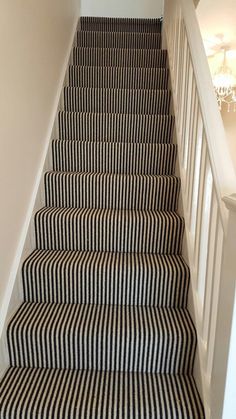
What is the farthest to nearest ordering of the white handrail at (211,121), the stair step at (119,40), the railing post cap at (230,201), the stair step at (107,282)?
the stair step at (119,40)
the stair step at (107,282)
the white handrail at (211,121)
the railing post cap at (230,201)

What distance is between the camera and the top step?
11.6 ft

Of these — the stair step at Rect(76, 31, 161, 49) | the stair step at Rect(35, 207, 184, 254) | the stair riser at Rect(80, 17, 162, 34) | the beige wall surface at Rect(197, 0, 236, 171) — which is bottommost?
the stair step at Rect(35, 207, 184, 254)

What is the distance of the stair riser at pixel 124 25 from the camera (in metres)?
3.55

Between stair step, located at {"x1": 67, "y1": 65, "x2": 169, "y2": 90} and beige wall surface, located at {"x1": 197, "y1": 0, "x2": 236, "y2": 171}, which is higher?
beige wall surface, located at {"x1": 197, "y1": 0, "x2": 236, "y2": 171}

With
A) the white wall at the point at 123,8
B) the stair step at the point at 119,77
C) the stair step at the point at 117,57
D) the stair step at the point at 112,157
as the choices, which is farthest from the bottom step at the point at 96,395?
the white wall at the point at 123,8

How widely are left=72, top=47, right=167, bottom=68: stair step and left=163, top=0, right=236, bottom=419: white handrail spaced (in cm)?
118

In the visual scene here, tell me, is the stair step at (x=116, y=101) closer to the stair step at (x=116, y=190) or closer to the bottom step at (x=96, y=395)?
the stair step at (x=116, y=190)

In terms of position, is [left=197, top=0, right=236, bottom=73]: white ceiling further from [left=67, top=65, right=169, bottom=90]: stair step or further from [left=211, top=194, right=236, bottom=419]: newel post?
[left=211, top=194, right=236, bottom=419]: newel post

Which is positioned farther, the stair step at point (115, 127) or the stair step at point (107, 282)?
the stair step at point (115, 127)

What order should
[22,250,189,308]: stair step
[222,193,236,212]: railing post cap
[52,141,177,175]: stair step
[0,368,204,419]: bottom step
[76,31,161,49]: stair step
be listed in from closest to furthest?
[222,193,236,212]: railing post cap, [0,368,204,419]: bottom step, [22,250,189,308]: stair step, [52,141,177,175]: stair step, [76,31,161,49]: stair step

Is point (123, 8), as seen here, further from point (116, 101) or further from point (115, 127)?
point (115, 127)

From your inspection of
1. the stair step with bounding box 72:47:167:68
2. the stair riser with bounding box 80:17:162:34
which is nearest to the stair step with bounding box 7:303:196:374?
the stair step with bounding box 72:47:167:68

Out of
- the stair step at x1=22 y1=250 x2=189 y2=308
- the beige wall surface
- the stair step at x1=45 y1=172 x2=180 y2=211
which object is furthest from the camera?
the beige wall surface

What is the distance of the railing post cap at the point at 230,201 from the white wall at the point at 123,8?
4.01 meters
